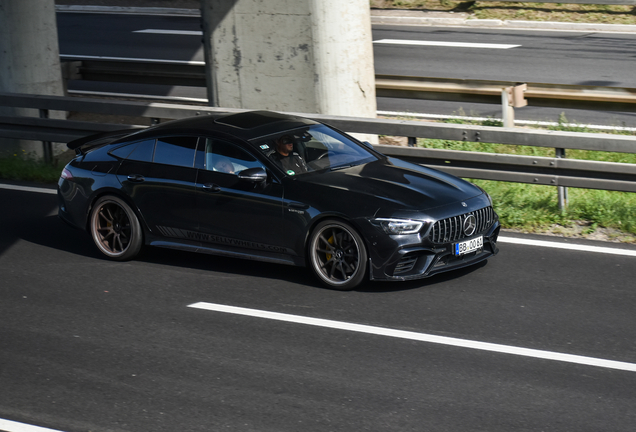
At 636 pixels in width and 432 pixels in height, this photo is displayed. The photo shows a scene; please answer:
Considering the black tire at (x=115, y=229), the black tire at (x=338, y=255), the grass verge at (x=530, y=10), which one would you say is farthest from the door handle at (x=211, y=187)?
the grass verge at (x=530, y=10)

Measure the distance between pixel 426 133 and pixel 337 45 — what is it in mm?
2150

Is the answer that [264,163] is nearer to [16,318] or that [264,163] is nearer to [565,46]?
[16,318]

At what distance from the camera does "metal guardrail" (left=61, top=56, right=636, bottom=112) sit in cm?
1123

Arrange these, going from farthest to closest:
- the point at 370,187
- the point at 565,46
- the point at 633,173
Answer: the point at 565,46 → the point at 633,173 → the point at 370,187

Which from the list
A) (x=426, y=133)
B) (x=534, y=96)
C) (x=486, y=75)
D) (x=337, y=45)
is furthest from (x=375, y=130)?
(x=486, y=75)

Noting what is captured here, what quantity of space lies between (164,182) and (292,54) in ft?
12.6

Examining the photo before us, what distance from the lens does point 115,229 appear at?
29.3 feet

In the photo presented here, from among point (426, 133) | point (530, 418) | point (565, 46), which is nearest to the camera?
point (530, 418)

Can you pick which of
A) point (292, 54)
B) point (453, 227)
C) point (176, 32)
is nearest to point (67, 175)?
point (292, 54)

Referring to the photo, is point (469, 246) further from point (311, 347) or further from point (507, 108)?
point (507, 108)

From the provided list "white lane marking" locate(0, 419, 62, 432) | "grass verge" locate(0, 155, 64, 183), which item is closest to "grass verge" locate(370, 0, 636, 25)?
"grass verge" locate(0, 155, 64, 183)

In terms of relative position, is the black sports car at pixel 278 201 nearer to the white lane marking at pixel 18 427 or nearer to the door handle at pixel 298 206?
the door handle at pixel 298 206

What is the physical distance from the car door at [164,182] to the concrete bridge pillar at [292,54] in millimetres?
3470

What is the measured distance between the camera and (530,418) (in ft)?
17.3
